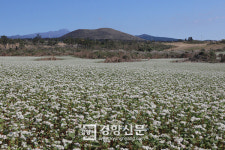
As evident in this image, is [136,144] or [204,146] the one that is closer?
[136,144]

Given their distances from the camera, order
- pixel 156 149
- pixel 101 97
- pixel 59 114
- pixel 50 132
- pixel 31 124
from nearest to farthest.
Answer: pixel 156 149 < pixel 50 132 < pixel 31 124 < pixel 59 114 < pixel 101 97

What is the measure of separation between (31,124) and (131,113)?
3976 millimetres

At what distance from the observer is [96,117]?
7.71m

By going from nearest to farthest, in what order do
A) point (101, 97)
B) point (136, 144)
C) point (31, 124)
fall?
point (136, 144) < point (31, 124) < point (101, 97)

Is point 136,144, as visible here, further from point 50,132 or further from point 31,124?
point 31,124

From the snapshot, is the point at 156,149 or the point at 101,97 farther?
the point at 101,97

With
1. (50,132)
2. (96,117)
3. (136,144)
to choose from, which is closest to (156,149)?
(136,144)

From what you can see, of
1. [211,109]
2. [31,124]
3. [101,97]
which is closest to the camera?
[31,124]

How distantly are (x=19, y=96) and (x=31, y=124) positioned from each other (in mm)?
3790

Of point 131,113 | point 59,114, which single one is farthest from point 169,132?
point 59,114

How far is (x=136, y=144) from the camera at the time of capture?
20.4 feet

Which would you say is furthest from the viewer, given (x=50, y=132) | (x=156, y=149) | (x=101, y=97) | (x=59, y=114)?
(x=101, y=97)

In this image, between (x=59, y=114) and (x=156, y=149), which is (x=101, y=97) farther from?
(x=156, y=149)

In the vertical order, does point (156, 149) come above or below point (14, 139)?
below
